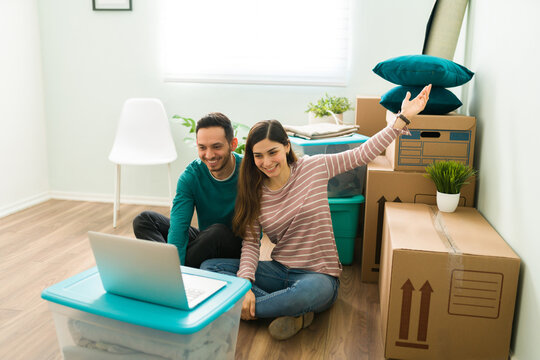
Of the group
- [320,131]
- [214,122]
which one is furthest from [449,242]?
[320,131]

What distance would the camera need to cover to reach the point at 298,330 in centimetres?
174

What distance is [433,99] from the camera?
2010 millimetres

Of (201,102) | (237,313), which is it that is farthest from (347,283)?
(201,102)

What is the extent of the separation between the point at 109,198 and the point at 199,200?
1.89 metres

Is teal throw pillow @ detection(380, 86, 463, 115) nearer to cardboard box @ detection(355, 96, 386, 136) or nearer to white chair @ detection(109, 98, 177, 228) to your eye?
cardboard box @ detection(355, 96, 386, 136)

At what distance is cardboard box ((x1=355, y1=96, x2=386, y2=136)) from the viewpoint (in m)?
2.76

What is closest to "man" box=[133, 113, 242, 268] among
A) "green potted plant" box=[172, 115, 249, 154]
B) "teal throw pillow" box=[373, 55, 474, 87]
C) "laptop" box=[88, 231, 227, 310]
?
"laptop" box=[88, 231, 227, 310]


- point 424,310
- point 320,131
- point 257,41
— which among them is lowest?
point 424,310

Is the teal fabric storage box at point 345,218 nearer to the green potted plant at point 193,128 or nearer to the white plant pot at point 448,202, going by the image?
the white plant pot at point 448,202

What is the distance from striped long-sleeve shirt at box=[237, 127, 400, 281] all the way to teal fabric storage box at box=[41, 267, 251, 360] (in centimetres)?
54

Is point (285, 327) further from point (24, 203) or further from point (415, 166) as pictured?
point (24, 203)

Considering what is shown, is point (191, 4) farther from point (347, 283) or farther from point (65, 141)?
point (347, 283)

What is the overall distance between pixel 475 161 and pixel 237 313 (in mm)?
1299

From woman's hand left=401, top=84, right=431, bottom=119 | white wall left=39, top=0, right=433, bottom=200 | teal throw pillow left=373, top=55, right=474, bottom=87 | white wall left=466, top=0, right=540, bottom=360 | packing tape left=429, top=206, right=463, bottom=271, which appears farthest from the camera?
white wall left=39, top=0, right=433, bottom=200
